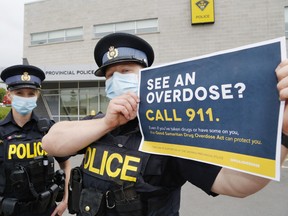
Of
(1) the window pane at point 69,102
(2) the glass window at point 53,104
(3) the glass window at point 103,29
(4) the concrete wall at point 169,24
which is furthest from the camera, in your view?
(2) the glass window at point 53,104

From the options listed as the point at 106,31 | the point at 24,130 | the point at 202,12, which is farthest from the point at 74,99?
the point at 24,130

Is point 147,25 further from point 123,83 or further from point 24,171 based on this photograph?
point 123,83

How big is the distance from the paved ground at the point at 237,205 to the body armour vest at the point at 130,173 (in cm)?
222

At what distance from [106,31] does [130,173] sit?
14067mm

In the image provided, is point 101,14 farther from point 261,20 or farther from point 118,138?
point 118,138

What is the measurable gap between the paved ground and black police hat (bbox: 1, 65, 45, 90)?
1.86 m

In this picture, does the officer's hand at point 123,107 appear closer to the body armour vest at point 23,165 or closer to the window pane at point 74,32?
the body armour vest at point 23,165

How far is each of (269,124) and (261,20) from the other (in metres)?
13.6

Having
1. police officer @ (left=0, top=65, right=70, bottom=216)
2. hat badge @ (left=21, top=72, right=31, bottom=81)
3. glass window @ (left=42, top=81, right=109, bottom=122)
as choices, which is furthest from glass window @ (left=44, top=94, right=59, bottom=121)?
hat badge @ (left=21, top=72, right=31, bottom=81)

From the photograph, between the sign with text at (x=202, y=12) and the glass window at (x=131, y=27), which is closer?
the sign with text at (x=202, y=12)

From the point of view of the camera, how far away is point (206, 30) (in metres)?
12.6

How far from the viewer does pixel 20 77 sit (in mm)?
2262

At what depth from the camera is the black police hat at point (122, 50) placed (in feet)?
4.19

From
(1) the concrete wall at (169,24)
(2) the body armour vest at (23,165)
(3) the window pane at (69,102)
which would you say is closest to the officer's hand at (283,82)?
(2) the body armour vest at (23,165)
